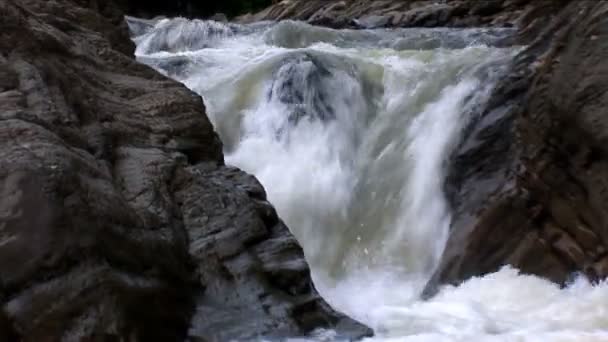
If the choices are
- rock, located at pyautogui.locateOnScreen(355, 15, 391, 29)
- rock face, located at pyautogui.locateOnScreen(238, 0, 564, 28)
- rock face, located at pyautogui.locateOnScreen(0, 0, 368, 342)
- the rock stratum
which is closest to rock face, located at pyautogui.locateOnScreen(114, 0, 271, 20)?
rock face, located at pyautogui.locateOnScreen(238, 0, 564, 28)

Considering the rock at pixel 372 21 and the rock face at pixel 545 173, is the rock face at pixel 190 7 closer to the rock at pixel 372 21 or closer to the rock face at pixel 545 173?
the rock at pixel 372 21

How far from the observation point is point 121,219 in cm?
483

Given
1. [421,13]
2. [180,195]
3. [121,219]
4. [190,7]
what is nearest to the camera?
[121,219]

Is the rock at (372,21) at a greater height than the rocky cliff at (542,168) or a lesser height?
lesser

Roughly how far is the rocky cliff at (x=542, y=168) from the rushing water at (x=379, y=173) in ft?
0.63

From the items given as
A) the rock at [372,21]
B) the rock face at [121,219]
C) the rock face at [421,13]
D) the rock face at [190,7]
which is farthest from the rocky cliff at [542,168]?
the rock face at [190,7]

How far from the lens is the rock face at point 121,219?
4367 millimetres

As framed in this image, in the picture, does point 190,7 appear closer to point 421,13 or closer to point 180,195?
point 421,13

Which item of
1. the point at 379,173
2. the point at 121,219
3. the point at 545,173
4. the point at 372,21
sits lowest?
the point at 372,21

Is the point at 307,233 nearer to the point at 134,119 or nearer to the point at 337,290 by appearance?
the point at 337,290

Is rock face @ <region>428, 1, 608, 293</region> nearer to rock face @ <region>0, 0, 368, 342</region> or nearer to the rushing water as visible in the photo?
the rushing water

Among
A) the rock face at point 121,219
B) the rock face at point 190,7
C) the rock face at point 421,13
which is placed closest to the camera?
the rock face at point 121,219

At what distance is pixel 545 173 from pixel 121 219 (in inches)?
125

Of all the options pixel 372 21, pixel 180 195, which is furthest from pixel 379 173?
pixel 372 21
